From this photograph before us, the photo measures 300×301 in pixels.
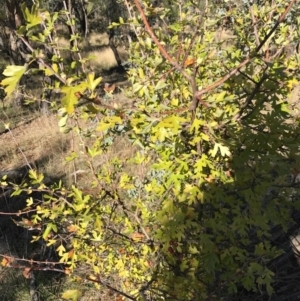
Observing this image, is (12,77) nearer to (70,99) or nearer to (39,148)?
(70,99)

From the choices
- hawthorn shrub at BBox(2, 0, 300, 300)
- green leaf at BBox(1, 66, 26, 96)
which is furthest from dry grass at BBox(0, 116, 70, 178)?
green leaf at BBox(1, 66, 26, 96)

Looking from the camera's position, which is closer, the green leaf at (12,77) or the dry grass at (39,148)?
the green leaf at (12,77)

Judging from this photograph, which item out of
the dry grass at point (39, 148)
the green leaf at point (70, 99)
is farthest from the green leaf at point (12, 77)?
the dry grass at point (39, 148)

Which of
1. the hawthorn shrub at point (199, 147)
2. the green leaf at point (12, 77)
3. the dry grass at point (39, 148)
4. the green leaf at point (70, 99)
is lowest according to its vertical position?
the dry grass at point (39, 148)

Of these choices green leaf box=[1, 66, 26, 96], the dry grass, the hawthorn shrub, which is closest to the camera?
green leaf box=[1, 66, 26, 96]

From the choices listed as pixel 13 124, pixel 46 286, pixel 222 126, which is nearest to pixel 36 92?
pixel 13 124

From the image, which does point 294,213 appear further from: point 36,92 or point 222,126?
point 36,92

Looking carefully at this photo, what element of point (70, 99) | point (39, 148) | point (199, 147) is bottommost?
point (39, 148)

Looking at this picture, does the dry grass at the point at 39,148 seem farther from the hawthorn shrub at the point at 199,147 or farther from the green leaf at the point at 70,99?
→ the green leaf at the point at 70,99

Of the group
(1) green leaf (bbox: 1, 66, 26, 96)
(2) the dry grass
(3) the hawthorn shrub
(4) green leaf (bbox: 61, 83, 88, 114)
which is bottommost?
(2) the dry grass

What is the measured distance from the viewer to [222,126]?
1665mm

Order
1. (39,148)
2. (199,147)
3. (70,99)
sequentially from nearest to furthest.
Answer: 1. (70,99)
2. (199,147)
3. (39,148)

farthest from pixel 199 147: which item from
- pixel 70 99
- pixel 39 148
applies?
pixel 39 148

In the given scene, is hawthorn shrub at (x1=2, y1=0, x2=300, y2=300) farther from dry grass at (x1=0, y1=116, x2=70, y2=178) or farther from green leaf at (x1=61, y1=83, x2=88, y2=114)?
dry grass at (x1=0, y1=116, x2=70, y2=178)
